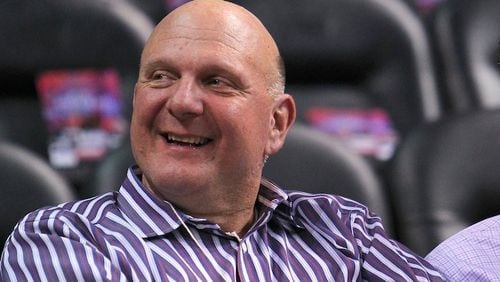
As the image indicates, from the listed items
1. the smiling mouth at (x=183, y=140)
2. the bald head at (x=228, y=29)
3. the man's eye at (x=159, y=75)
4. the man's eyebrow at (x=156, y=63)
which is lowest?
the smiling mouth at (x=183, y=140)

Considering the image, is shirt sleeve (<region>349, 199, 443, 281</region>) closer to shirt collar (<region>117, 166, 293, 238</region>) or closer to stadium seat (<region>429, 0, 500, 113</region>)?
shirt collar (<region>117, 166, 293, 238</region>)

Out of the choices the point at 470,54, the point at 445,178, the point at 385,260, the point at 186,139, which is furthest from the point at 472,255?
the point at 470,54

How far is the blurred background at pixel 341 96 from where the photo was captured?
4.19 feet

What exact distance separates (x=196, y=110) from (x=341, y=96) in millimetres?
884

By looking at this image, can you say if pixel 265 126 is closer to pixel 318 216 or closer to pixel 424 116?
pixel 318 216

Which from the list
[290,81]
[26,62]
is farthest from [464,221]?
[26,62]

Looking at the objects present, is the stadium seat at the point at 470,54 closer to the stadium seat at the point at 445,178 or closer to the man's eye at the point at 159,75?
the stadium seat at the point at 445,178

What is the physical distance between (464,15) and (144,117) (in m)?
0.96

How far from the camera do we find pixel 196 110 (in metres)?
0.99

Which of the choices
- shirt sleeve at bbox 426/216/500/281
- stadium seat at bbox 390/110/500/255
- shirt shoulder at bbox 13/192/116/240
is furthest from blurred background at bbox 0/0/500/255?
shirt shoulder at bbox 13/192/116/240

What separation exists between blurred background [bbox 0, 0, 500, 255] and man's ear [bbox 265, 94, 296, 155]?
17cm

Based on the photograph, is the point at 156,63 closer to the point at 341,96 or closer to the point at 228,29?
the point at 228,29

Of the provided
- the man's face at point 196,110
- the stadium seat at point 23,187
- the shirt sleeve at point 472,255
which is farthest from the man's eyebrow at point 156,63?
the shirt sleeve at point 472,255

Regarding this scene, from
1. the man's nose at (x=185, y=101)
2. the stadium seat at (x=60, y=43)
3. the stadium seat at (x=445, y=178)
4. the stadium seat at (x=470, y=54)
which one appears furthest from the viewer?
the stadium seat at (x=470, y=54)
